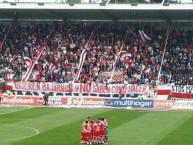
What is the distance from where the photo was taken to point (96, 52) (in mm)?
56750

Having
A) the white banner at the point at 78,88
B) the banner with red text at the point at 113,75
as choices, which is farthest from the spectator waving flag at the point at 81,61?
the banner with red text at the point at 113,75

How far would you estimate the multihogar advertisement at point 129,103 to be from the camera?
4566 centimetres

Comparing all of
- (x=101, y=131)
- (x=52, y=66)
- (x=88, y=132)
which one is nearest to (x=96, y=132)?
(x=101, y=131)

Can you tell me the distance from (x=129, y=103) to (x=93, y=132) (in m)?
20.0

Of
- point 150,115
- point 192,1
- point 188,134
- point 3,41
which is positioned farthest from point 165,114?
point 3,41

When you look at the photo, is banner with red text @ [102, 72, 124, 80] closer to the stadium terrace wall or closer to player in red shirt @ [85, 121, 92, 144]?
the stadium terrace wall

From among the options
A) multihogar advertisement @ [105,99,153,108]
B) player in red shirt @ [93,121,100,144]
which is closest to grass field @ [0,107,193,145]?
player in red shirt @ [93,121,100,144]

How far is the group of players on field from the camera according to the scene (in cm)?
2638

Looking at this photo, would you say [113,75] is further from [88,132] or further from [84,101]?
[88,132]

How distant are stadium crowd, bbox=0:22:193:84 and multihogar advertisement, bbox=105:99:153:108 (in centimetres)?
483

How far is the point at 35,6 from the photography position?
5600 centimetres

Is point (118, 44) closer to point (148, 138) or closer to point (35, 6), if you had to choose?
point (35, 6)

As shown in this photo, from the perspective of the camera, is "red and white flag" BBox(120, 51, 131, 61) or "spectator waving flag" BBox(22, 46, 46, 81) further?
"red and white flag" BBox(120, 51, 131, 61)

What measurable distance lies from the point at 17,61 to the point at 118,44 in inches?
418
